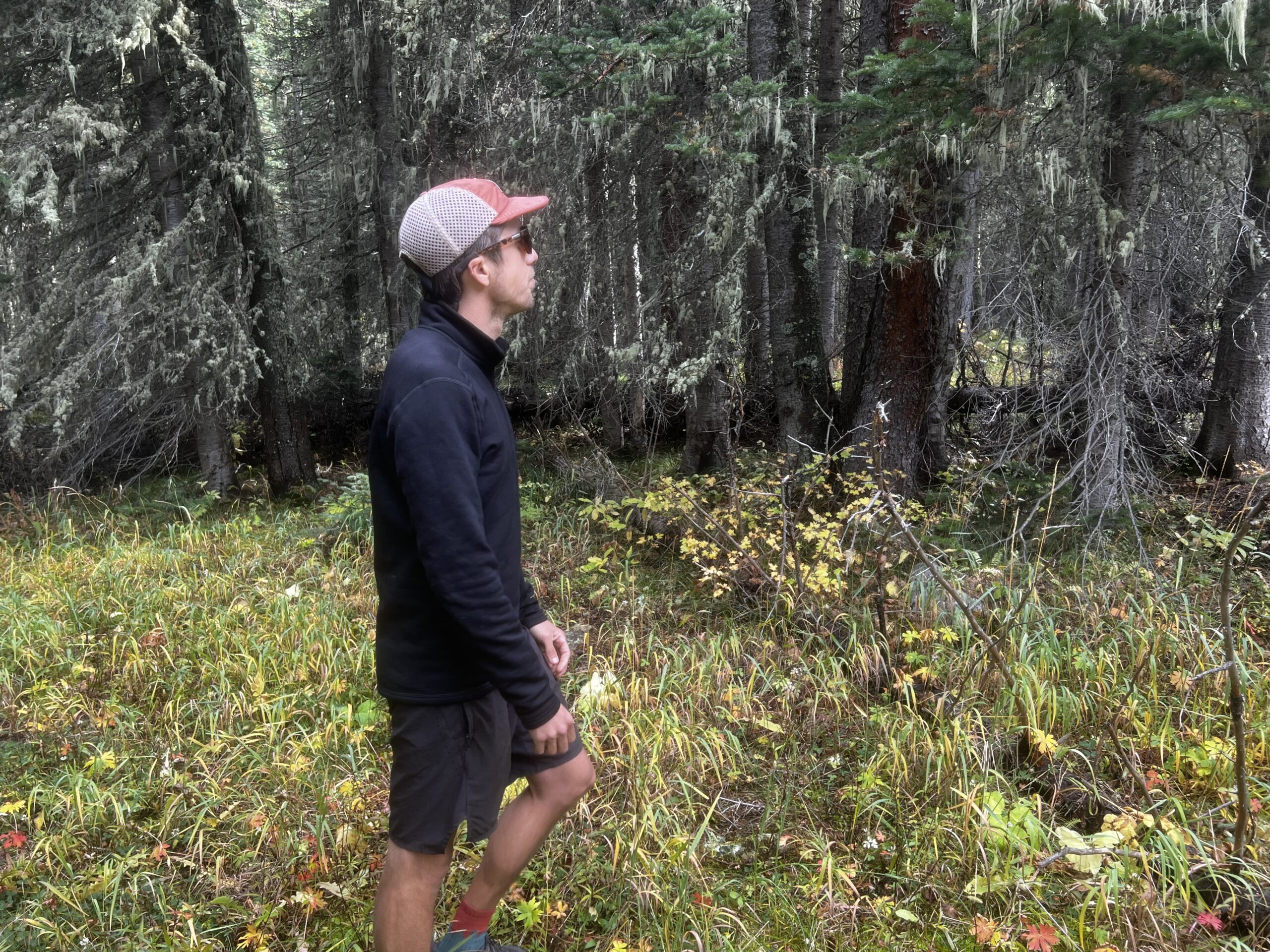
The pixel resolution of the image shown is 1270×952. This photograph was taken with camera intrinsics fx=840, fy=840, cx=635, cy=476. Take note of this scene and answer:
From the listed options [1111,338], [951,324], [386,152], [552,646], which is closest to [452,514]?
[552,646]

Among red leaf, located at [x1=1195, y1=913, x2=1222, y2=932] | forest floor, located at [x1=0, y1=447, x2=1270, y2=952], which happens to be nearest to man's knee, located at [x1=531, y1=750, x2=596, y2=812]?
forest floor, located at [x1=0, y1=447, x2=1270, y2=952]

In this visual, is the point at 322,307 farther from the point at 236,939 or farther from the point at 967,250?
the point at 236,939

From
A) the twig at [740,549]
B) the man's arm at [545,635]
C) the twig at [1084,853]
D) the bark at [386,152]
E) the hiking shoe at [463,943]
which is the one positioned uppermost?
the bark at [386,152]

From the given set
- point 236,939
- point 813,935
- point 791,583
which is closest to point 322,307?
point 791,583

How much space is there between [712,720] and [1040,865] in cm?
156

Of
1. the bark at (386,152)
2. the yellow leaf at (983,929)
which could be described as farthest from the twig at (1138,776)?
the bark at (386,152)

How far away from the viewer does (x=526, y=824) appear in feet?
7.80

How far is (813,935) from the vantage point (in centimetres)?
279

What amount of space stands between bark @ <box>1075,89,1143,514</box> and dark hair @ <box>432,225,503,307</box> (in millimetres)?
4195

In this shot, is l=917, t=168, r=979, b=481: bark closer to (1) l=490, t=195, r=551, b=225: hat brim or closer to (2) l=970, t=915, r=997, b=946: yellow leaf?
(1) l=490, t=195, r=551, b=225: hat brim

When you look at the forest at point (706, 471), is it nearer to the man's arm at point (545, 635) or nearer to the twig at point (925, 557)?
the twig at point (925, 557)

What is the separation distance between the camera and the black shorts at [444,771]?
85.5 inches

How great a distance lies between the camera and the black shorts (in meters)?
2.17

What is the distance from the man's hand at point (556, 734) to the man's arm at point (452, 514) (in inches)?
8.6
